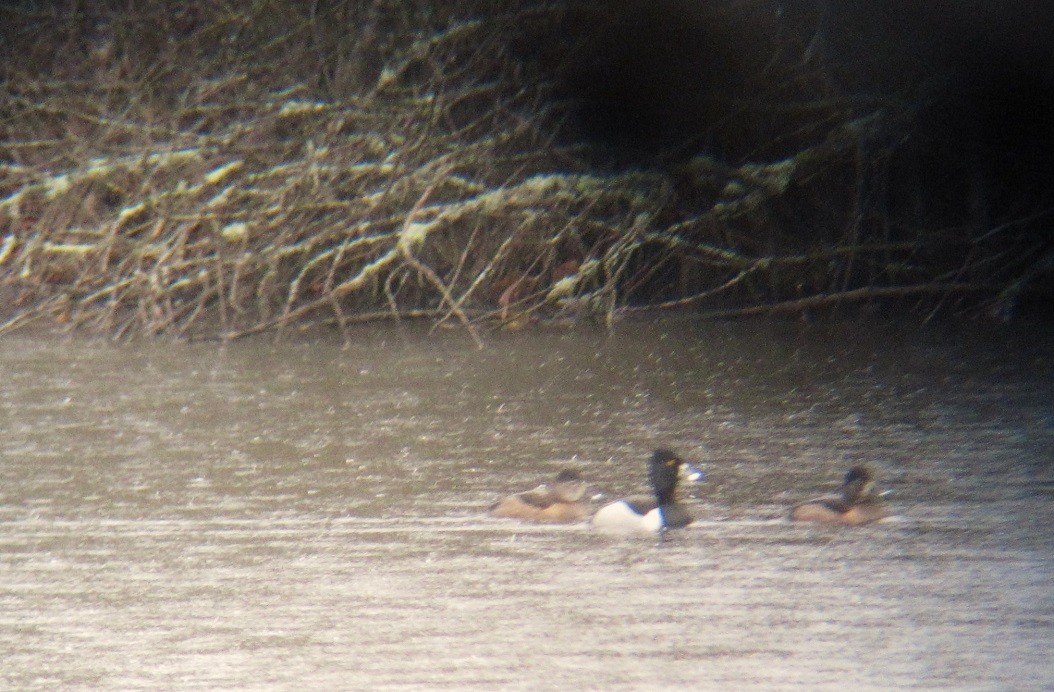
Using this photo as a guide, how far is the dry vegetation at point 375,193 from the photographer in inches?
368

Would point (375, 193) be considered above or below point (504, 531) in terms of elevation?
above

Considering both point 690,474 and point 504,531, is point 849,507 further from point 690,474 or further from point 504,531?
point 504,531

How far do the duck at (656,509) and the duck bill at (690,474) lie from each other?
334 millimetres

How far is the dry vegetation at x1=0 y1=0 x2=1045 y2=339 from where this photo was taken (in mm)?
9344

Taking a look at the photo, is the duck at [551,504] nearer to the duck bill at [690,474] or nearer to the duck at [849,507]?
the duck bill at [690,474]

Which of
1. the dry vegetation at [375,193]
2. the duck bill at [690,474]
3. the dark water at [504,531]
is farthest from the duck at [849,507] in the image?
the dry vegetation at [375,193]

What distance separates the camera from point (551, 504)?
483cm

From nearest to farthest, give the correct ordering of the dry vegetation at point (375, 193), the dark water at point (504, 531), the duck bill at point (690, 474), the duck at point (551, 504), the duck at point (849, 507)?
the dark water at point (504, 531), the duck at point (849, 507), the duck at point (551, 504), the duck bill at point (690, 474), the dry vegetation at point (375, 193)

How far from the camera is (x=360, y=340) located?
360 inches

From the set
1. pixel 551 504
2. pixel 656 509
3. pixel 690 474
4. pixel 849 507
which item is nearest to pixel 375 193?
pixel 690 474

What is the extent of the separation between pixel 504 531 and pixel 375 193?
4928mm

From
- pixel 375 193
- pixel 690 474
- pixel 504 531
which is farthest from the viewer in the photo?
pixel 375 193

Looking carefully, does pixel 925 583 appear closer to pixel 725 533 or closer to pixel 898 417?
pixel 725 533

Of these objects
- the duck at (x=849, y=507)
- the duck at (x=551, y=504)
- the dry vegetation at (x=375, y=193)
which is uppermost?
the dry vegetation at (x=375, y=193)
